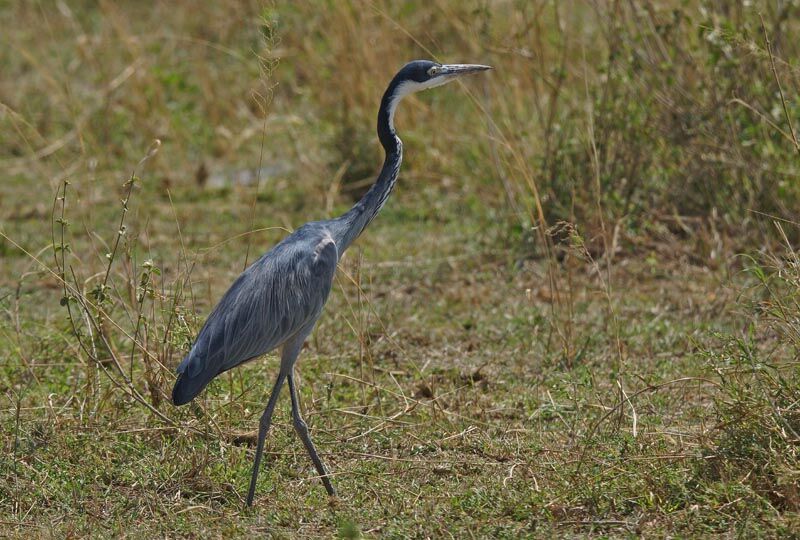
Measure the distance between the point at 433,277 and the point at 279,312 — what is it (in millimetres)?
2597

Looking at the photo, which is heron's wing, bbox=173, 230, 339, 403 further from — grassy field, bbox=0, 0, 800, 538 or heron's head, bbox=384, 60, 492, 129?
heron's head, bbox=384, 60, 492, 129

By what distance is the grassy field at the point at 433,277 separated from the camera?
14.3 feet

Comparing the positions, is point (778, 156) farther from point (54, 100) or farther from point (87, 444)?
point (54, 100)

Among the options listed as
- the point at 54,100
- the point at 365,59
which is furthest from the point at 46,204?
the point at 365,59

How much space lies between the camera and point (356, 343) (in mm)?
6238

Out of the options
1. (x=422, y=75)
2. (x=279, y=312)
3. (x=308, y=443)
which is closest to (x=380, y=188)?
(x=422, y=75)

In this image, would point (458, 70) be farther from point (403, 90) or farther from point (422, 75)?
point (403, 90)

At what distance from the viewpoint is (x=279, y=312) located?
4703 millimetres

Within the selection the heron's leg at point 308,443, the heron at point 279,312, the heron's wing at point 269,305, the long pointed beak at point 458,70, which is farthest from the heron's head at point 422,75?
the heron's leg at point 308,443

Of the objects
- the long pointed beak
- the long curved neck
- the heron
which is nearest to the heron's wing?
the heron

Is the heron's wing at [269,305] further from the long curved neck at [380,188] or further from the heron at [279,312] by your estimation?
the long curved neck at [380,188]

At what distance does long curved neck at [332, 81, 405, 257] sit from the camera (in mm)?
5008

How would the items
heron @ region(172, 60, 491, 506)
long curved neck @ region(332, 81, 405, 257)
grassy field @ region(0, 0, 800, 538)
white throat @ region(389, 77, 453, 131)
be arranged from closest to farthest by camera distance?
grassy field @ region(0, 0, 800, 538) < heron @ region(172, 60, 491, 506) < long curved neck @ region(332, 81, 405, 257) < white throat @ region(389, 77, 453, 131)

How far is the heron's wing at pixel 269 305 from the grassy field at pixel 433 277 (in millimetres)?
246
